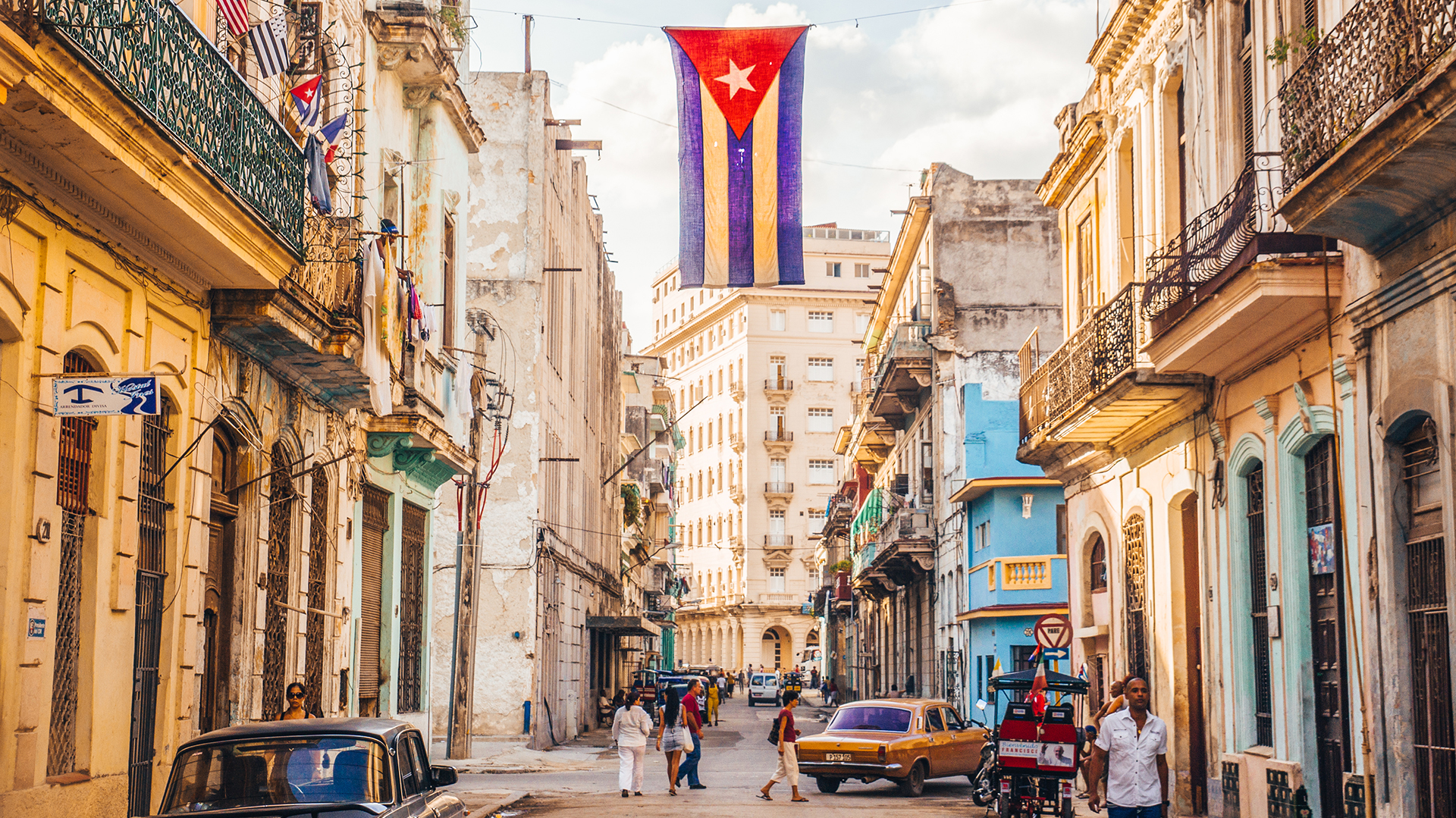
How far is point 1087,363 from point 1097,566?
5.16 meters

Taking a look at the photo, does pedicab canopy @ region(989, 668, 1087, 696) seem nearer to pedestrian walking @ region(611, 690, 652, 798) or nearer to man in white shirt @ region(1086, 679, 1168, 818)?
pedestrian walking @ region(611, 690, 652, 798)

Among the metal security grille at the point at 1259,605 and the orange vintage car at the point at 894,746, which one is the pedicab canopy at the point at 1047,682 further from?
the orange vintage car at the point at 894,746

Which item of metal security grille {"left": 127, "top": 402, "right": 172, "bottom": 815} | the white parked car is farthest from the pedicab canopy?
the white parked car

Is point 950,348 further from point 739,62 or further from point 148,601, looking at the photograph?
point 148,601

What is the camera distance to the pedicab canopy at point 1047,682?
693 inches

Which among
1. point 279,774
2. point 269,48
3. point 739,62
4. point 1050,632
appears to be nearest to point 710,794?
point 1050,632

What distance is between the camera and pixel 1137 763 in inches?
447

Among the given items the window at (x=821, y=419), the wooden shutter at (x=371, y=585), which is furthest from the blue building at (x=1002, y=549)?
the window at (x=821, y=419)

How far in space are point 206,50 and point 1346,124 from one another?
8.15m

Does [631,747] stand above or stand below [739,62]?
below

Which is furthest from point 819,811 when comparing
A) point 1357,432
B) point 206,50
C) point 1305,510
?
point 206,50

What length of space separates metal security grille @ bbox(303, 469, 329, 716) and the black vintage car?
827 cm

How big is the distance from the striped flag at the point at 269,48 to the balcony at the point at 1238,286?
8644 mm

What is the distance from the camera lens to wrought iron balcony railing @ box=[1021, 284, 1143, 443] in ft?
59.1
